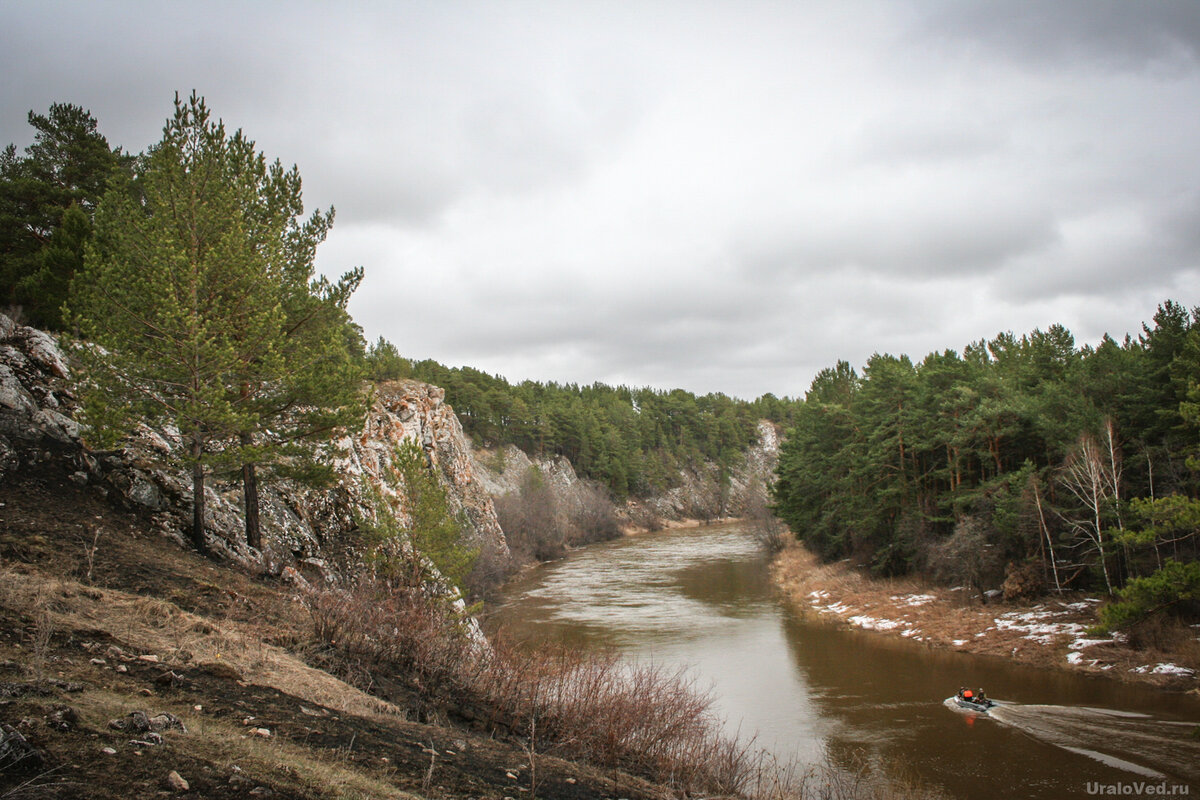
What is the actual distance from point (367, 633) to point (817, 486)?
43.0 m

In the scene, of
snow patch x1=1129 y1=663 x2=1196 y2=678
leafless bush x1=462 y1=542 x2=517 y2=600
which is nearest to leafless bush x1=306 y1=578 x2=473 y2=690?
leafless bush x1=462 y1=542 x2=517 y2=600

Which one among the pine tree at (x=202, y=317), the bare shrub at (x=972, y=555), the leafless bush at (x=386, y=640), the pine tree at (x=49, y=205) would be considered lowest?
the bare shrub at (x=972, y=555)

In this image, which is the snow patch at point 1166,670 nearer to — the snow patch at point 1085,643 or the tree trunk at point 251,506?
the snow patch at point 1085,643

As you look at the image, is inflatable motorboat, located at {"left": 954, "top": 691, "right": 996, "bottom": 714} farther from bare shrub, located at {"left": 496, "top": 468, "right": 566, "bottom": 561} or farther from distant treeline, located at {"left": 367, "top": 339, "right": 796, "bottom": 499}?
distant treeline, located at {"left": 367, "top": 339, "right": 796, "bottom": 499}

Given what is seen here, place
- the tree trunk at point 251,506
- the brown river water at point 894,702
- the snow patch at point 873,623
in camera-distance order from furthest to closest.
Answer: the snow patch at point 873,623
the tree trunk at point 251,506
the brown river water at point 894,702

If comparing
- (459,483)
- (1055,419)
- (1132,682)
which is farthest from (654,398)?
(1132,682)

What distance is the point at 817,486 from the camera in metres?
49.1

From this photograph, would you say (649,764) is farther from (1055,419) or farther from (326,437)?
(1055,419)

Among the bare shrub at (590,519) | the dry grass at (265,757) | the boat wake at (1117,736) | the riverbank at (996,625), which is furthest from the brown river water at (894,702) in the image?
the bare shrub at (590,519)

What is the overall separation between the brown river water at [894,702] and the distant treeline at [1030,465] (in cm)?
587

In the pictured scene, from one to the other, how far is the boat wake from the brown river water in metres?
0.04

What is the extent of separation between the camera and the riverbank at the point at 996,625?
71.7 feet

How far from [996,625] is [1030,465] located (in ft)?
25.0

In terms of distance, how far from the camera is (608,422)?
119 metres
